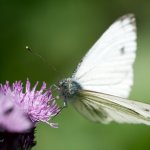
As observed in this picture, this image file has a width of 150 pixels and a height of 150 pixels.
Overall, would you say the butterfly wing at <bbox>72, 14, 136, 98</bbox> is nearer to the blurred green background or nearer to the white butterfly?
the white butterfly

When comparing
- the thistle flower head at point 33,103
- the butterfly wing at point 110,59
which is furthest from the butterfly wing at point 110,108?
the thistle flower head at point 33,103

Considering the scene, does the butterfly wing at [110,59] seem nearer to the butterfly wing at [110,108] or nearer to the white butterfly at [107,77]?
the white butterfly at [107,77]

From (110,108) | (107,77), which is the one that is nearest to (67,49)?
(107,77)

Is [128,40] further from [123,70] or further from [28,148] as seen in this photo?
[28,148]

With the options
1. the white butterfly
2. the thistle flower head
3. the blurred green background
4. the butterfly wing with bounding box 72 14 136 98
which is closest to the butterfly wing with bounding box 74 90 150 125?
Result: the white butterfly

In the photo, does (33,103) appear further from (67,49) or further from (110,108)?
(67,49)
